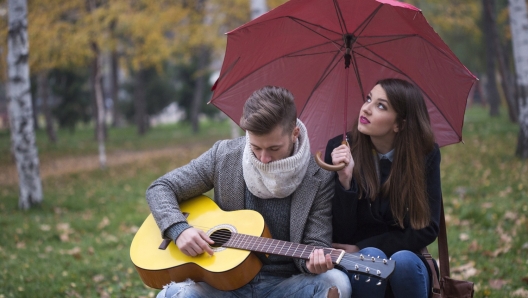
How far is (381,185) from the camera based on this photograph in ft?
10.2

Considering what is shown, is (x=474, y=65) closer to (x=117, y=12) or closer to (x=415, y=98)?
(x=117, y=12)

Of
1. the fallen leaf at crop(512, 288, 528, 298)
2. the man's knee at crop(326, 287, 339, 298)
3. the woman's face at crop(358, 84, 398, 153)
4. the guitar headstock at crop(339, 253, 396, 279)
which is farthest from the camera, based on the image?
the fallen leaf at crop(512, 288, 528, 298)

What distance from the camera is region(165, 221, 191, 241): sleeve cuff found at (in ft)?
9.82

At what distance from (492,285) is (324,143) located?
1.89 metres

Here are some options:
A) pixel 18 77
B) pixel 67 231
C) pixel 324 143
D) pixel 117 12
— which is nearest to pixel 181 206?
pixel 324 143

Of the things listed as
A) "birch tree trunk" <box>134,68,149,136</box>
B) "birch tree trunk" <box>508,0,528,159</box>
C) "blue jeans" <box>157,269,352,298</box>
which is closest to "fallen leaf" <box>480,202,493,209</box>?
"birch tree trunk" <box>508,0,528,159</box>

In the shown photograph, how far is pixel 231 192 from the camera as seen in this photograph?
318 centimetres

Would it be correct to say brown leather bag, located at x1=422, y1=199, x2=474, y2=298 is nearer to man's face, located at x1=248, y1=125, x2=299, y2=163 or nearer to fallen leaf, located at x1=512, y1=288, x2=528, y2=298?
man's face, located at x1=248, y1=125, x2=299, y2=163

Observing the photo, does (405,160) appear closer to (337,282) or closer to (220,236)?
(337,282)

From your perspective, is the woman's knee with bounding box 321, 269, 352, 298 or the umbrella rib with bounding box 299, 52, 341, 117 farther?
the umbrella rib with bounding box 299, 52, 341, 117

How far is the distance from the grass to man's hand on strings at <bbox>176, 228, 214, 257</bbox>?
1967 millimetres

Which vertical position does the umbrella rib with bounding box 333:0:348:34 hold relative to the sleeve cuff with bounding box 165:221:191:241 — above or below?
above

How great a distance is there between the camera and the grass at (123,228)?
4789mm

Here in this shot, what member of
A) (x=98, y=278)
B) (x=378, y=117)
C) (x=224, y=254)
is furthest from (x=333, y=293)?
(x=98, y=278)
